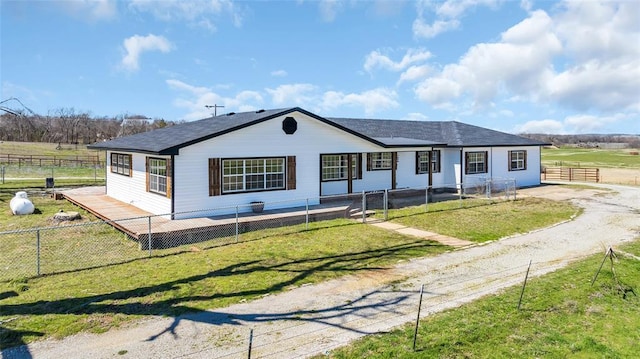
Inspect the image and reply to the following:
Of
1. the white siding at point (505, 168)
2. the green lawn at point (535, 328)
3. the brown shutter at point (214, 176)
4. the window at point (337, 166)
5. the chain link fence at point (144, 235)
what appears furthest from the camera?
the white siding at point (505, 168)

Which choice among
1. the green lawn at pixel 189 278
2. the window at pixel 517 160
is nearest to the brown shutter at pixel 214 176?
the green lawn at pixel 189 278

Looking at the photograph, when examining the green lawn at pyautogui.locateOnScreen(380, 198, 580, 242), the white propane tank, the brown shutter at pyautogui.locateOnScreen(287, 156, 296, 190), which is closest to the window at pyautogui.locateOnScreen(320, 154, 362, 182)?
the brown shutter at pyautogui.locateOnScreen(287, 156, 296, 190)

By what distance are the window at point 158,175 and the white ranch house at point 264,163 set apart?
38mm

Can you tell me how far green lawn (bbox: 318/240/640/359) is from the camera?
23.0ft

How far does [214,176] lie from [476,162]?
17.7m

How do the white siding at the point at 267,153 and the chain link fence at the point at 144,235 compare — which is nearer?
the chain link fence at the point at 144,235

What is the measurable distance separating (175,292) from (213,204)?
778 centimetres

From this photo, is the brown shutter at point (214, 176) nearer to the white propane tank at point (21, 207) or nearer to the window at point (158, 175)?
the window at point (158, 175)

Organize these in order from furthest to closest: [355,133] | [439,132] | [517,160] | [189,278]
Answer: [439,132] < [517,160] < [355,133] < [189,278]

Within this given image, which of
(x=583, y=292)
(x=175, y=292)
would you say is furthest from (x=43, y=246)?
(x=583, y=292)

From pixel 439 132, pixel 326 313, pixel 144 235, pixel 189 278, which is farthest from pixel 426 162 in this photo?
pixel 326 313

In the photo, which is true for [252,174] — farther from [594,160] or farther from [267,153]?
[594,160]

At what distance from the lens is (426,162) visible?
2645cm

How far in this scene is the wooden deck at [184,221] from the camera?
44.7ft
